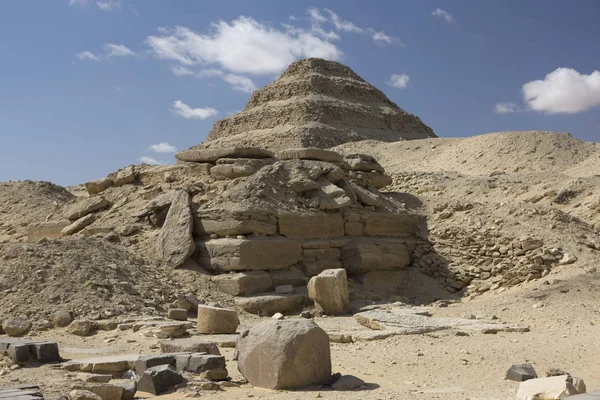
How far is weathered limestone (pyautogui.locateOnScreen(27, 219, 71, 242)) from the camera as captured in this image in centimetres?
1377

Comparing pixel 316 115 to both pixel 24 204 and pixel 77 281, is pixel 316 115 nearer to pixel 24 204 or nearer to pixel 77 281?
pixel 24 204

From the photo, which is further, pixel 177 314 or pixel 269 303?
pixel 269 303

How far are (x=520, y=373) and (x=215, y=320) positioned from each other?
162 inches

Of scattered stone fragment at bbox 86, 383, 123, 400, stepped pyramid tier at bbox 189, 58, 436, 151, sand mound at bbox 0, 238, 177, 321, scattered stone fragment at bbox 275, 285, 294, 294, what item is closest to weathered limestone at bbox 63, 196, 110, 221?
sand mound at bbox 0, 238, 177, 321

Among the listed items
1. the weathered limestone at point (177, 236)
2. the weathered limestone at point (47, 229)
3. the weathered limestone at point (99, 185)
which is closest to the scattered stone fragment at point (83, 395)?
the weathered limestone at point (177, 236)

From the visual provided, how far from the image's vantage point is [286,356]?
5.20 metres

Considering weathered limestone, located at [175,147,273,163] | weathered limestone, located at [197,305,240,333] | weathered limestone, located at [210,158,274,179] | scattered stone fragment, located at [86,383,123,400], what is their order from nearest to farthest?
scattered stone fragment, located at [86,383,123,400]
weathered limestone, located at [197,305,240,333]
weathered limestone, located at [210,158,274,179]
weathered limestone, located at [175,147,273,163]

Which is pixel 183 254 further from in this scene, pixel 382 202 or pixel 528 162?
pixel 528 162

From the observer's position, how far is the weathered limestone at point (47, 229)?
13773mm

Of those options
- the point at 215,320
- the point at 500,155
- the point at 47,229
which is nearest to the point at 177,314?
the point at 215,320

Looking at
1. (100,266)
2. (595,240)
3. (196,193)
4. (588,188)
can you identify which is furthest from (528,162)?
(100,266)

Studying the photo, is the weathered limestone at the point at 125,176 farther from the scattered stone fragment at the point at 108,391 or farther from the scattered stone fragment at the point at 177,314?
the scattered stone fragment at the point at 108,391

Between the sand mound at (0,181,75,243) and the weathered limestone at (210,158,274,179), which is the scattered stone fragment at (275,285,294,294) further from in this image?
the sand mound at (0,181,75,243)

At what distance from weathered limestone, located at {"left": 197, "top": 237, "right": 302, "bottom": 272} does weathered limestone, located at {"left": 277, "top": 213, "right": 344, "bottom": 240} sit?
0.33 metres
